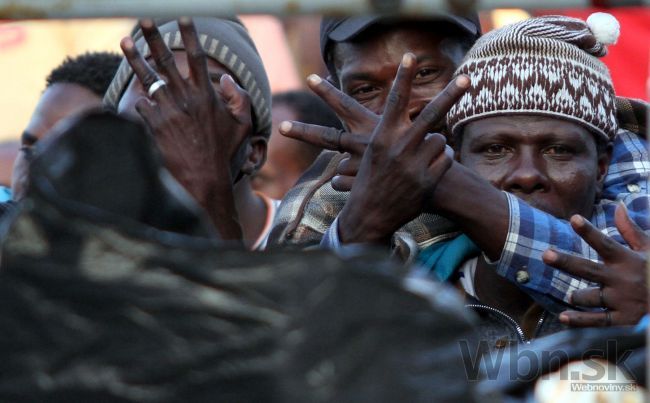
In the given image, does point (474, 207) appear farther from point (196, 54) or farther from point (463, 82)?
point (196, 54)

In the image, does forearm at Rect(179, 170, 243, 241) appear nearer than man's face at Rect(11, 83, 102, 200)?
Yes

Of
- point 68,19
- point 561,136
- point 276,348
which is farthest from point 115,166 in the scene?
point 561,136

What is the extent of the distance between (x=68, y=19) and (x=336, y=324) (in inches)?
16.2

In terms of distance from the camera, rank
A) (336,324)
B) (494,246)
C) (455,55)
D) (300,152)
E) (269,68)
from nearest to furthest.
A: (336,324) → (494,246) → (455,55) → (300,152) → (269,68)

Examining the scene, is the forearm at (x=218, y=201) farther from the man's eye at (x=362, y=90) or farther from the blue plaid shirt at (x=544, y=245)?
the man's eye at (x=362, y=90)

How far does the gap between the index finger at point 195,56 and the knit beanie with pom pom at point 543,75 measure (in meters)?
0.63

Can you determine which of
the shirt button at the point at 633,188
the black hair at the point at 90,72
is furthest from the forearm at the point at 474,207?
the black hair at the point at 90,72

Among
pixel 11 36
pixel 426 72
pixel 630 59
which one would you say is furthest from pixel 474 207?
pixel 11 36

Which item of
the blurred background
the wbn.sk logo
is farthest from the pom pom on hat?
the blurred background

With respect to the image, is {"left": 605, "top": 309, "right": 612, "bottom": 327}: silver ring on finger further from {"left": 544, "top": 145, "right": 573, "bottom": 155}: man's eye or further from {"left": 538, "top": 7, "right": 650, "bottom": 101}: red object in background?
{"left": 538, "top": 7, "right": 650, "bottom": 101}: red object in background

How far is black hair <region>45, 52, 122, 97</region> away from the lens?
3.67 meters

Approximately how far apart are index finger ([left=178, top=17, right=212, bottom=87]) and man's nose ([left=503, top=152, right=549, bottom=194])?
2.21 ft

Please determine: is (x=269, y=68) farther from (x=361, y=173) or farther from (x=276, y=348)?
(x=276, y=348)

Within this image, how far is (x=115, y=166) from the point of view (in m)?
1.18
